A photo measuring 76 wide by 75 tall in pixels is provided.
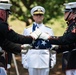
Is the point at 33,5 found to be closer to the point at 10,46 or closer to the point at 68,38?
the point at 10,46

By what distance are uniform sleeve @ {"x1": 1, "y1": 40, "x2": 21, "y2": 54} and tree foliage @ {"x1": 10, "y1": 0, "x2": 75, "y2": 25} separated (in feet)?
19.4

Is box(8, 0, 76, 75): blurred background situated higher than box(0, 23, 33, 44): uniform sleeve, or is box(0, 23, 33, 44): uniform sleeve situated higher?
box(0, 23, 33, 44): uniform sleeve

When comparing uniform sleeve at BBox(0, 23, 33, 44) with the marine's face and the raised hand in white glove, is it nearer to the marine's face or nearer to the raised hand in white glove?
the raised hand in white glove

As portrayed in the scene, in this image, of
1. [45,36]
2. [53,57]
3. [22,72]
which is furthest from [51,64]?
[22,72]

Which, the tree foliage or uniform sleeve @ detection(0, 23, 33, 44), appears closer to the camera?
uniform sleeve @ detection(0, 23, 33, 44)

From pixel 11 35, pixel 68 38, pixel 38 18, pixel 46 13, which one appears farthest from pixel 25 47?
pixel 46 13

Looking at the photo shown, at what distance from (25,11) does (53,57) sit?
5912mm

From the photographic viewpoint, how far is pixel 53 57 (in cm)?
737

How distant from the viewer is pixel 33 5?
12789 millimetres

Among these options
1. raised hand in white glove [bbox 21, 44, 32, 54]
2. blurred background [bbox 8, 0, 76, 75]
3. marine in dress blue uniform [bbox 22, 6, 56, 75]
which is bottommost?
blurred background [bbox 8, 0, 76, 75]

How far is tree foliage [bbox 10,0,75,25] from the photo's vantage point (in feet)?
41.8

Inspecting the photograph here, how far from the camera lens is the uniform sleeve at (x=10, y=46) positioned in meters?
6.17

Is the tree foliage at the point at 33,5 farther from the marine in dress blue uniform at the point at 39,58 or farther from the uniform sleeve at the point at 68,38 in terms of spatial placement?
the uniform sleeve at the point at 68,38

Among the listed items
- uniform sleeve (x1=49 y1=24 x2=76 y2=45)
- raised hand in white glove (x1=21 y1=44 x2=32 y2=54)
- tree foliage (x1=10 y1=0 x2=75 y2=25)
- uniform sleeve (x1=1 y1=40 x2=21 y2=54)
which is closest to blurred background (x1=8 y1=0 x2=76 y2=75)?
tree foliage (x1=10 y1=0 x2=75 y2=25)
